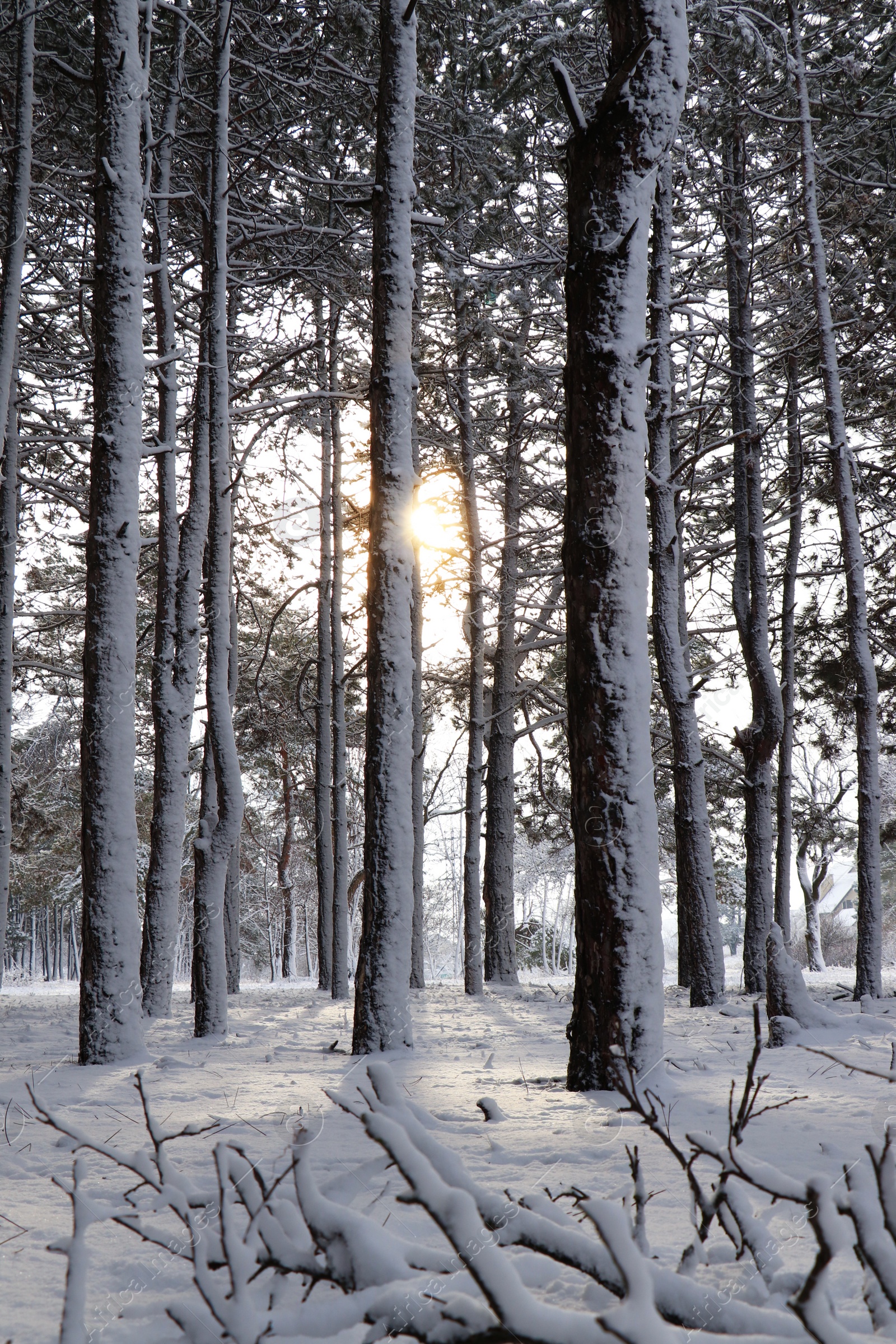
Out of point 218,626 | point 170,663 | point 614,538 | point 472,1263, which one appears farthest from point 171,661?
point 472,1263

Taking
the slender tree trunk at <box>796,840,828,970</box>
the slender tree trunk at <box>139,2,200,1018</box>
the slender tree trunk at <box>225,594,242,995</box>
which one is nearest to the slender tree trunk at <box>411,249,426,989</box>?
the slender tree trunk at <box>225,594,242,995</box>

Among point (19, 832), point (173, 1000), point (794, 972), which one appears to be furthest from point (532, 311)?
point (19, 832)

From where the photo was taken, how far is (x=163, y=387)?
397 inches

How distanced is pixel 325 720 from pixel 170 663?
7107 mm

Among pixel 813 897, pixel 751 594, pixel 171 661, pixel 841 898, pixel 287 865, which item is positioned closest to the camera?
pixel 171 661

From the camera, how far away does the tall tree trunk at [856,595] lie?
10180 millimetres

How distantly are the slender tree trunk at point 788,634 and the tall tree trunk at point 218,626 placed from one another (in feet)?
26.9

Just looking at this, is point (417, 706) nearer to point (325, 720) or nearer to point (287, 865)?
point (325, 720)

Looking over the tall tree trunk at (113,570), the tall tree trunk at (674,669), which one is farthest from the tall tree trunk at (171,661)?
the tall tree trunk at (674,669)

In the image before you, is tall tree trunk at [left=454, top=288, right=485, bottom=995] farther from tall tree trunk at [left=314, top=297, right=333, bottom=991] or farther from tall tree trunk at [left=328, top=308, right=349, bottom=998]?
tall tree trunk at [left=314, top=297, right=333, bottom=991]

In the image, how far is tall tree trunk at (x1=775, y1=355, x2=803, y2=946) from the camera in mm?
13305

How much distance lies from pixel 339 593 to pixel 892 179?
31.4ft

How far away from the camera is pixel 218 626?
852 cm

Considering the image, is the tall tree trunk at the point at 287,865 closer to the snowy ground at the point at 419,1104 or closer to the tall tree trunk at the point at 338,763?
the tall tree trunk at the point at 338,763
